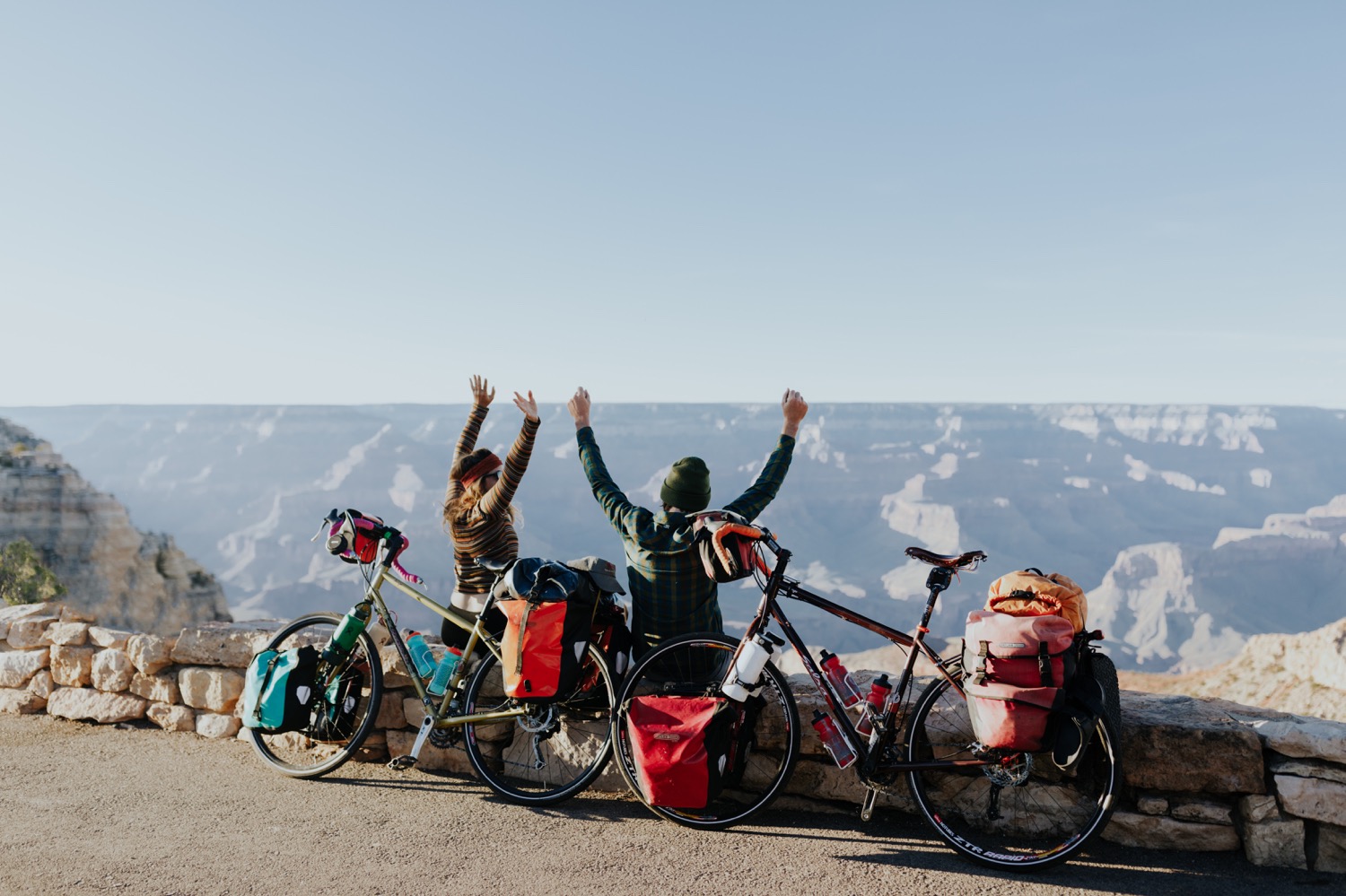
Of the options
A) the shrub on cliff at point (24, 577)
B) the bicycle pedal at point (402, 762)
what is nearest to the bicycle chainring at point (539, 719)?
the bicycle pedal at point (402, 762)

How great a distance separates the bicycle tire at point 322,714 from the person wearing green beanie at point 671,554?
5.62 ft

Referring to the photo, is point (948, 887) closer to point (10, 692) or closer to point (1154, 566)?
point (10, 692)

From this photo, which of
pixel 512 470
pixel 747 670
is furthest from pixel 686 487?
pixel 512 470

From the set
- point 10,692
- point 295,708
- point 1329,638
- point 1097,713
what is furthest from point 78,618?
point 1329,638

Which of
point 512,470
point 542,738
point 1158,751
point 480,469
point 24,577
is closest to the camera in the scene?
point 1158,751

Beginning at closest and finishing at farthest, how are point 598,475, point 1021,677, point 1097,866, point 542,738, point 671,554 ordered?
point 1021,677 < point 1097,866 < point 671,554 < point 542,738 < point 598,475

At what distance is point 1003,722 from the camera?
3988mm

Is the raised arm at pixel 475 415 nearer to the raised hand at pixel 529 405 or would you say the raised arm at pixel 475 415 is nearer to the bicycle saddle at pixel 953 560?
the raised hand at pixel 529 405

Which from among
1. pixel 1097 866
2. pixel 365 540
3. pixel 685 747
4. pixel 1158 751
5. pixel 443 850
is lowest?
pixel 443 850

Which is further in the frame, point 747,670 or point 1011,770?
point 747,670

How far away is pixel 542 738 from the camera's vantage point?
5.23m

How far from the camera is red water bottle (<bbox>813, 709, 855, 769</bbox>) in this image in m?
4.54

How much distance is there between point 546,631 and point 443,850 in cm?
118

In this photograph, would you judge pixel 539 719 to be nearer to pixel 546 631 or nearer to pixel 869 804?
pixel 546 631
